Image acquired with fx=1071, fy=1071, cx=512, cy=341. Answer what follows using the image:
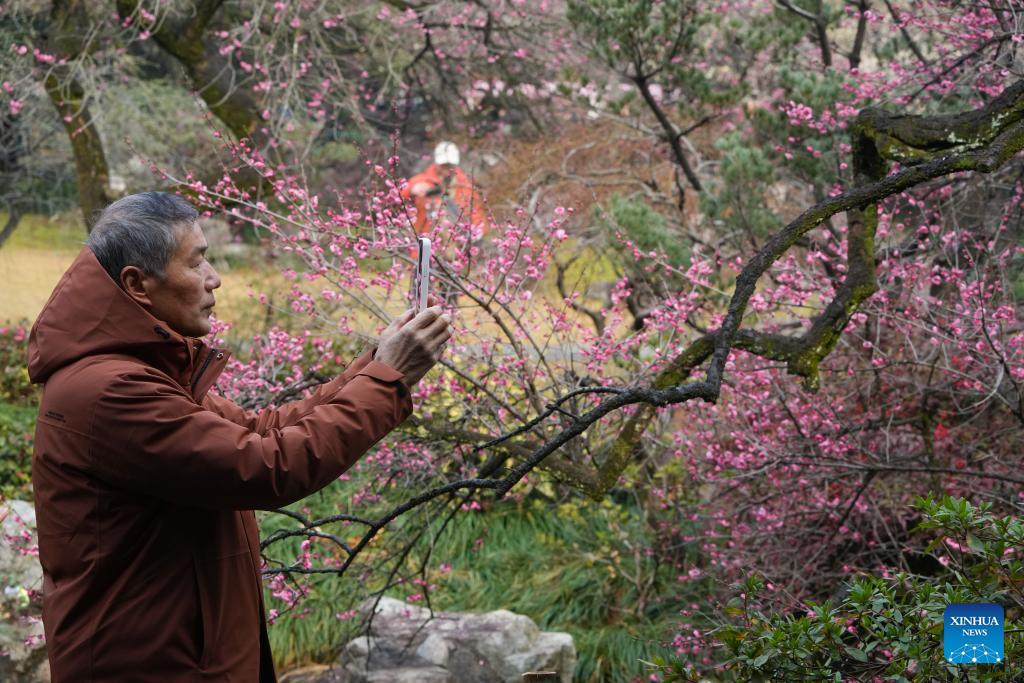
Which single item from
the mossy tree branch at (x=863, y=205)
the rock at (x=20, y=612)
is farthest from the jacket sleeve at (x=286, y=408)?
the rock at (x=20, y=612)

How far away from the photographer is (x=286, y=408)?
2172mm

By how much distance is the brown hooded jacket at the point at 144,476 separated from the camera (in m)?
1.73

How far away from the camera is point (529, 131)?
10555 millimetres

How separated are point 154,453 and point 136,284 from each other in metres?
0.34

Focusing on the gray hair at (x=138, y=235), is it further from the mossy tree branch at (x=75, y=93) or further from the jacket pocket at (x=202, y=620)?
the mossy tree branch at (x=75, y=93)

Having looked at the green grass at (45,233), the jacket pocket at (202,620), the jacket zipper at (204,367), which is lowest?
the jacket pocket at (202,620)

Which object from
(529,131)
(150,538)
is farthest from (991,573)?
(529,131)

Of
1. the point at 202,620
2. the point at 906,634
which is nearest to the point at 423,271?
the point at 202,620

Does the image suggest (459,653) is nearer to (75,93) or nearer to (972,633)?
(972,633)

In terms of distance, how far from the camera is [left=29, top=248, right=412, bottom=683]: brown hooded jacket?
173 centimetres

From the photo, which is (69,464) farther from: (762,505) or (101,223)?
(762,505)

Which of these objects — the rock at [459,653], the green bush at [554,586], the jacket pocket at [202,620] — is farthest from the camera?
the green bush at [554,586]

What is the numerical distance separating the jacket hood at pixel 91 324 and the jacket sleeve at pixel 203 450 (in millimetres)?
74

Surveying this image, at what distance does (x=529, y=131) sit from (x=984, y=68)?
619 cm
